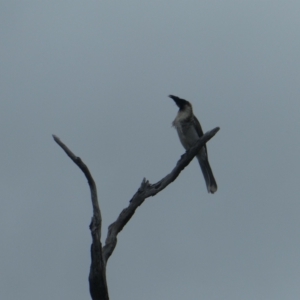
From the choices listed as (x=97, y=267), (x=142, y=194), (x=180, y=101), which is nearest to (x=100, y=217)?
(x=97, y=267)

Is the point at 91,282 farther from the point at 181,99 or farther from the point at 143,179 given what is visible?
the point at 181,99

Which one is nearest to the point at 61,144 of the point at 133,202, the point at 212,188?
the point at 133,202

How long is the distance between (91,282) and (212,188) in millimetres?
5044

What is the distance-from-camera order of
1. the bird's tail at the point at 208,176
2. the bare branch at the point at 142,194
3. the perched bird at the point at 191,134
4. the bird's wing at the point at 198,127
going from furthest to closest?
1. the bird's wing at the point at 198,127
2. the perched bird at the point at 191,134
3. the bird's tail at the point at 208,176
4. the bare branch at the point at 142,194

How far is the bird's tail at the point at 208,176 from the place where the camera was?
14172mm

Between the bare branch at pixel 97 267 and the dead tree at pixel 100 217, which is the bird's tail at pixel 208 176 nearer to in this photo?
the dead tree at pixel 100 217

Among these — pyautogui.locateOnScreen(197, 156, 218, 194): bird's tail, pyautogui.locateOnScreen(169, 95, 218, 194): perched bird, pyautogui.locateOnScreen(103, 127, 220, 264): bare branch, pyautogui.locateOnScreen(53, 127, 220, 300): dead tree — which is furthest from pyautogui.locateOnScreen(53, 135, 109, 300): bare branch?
pyautogui.locateOnScreen(169, 95, 218, 194): perched bird

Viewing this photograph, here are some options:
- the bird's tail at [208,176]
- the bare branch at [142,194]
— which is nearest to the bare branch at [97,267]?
the bare branch at [142,194]

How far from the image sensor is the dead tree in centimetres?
950

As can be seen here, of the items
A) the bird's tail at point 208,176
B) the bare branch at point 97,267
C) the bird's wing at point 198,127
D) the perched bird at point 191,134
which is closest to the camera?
the bare branch at point 97,267

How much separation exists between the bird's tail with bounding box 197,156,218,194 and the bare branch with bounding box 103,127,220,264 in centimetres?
339

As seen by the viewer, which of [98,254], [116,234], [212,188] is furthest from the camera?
[212,188]

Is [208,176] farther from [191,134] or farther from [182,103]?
[182,103]

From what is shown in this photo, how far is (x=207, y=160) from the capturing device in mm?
14727
